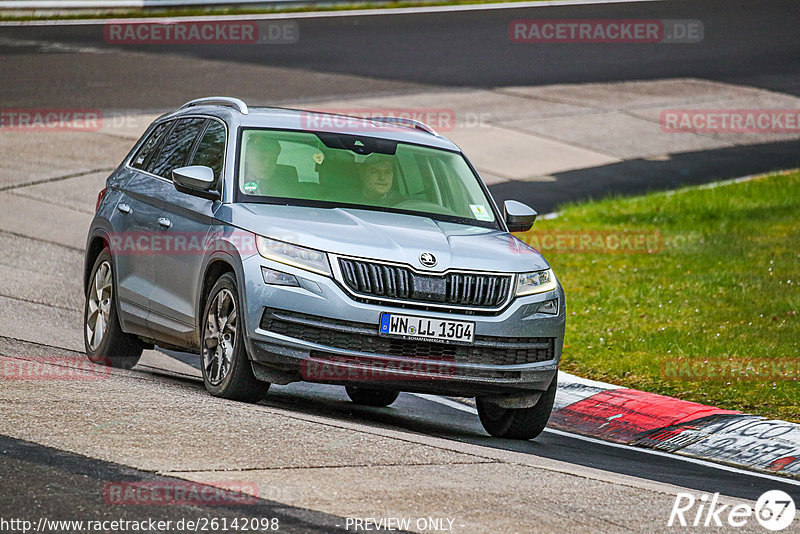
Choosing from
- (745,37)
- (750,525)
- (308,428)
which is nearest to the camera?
(750,525)

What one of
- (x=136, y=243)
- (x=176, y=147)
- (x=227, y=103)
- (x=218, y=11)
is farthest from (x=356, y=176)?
(x=218, y=11)

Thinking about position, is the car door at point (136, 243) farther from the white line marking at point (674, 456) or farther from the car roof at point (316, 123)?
the white line marking at point (674, 456)

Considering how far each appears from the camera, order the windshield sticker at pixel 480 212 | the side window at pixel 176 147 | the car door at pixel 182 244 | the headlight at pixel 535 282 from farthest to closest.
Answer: the side window at pixel 176 147 → the windshield sticker at pixel 480 212 → the car door at pixel 182 244 → the headlight at pixel 535 282

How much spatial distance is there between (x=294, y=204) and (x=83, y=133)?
485 inches

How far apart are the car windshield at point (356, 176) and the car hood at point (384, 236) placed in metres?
0.21

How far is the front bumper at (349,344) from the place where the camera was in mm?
7648

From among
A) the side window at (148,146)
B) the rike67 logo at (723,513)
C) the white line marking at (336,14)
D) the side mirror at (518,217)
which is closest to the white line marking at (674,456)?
the rike67 logo at (723,513)

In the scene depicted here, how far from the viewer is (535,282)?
8.20 meters

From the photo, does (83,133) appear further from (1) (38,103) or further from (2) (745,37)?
(2) (745,37)

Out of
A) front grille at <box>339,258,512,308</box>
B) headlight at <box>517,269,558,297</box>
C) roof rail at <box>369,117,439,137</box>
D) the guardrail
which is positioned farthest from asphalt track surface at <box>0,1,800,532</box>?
the guardrail

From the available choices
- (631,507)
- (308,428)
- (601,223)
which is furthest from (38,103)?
(631,507)

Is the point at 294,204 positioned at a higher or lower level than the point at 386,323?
higher

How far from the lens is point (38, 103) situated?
21234 millimetres

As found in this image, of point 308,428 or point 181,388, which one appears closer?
point 308,428
